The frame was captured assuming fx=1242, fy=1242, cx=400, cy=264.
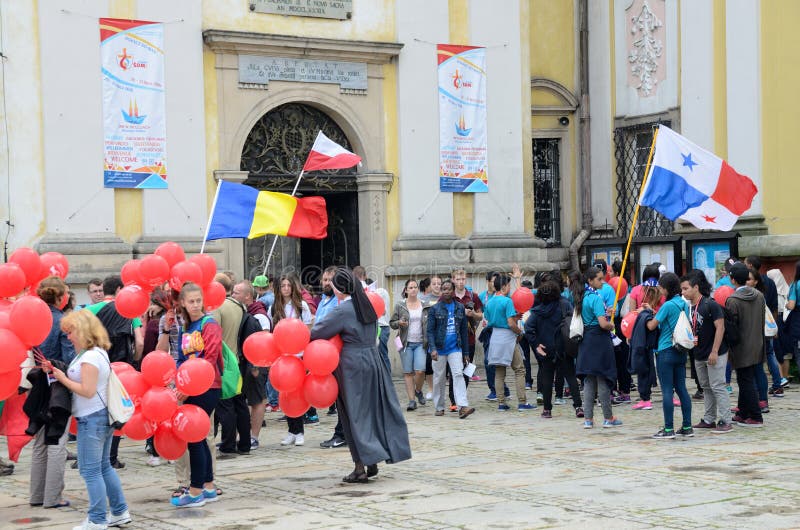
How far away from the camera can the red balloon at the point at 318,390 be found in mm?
10041

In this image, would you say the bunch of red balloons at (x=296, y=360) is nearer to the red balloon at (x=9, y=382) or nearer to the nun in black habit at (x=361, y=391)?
the nun in black habit at (x=361, y=391)

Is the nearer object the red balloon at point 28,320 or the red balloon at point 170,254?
the red balloon at point 28,320

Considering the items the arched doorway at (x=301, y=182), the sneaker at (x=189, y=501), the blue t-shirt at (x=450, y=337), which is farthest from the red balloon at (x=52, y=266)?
the arched doorway at (x=301, y=182)

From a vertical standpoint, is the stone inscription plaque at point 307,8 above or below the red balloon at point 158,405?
above

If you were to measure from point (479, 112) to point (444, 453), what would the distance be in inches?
391

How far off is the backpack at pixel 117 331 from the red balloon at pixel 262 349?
96.6 inches

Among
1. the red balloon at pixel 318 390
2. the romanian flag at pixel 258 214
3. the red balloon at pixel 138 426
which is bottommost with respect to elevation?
the red balloon at pixel 138 426

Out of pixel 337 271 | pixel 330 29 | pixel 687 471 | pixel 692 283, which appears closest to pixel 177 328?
pixel 337 271

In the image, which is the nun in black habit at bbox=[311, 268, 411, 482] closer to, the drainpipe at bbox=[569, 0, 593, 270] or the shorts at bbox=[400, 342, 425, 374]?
the shorts at bbox=[400, 342, 425, 374]

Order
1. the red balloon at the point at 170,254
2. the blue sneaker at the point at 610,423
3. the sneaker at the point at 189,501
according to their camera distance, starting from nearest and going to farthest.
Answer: the sneaker at the point at 189,501 < the red balloon at the point at 170,254 < the blue sneaker at the point at 610,423

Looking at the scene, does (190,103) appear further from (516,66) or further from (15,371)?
(15,371)

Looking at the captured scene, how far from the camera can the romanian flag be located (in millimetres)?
13625

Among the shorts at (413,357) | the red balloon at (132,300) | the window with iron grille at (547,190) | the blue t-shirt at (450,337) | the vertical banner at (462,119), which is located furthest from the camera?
the window with iron grille at (547,190)

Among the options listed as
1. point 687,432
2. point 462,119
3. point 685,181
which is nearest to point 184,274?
point 687,432
